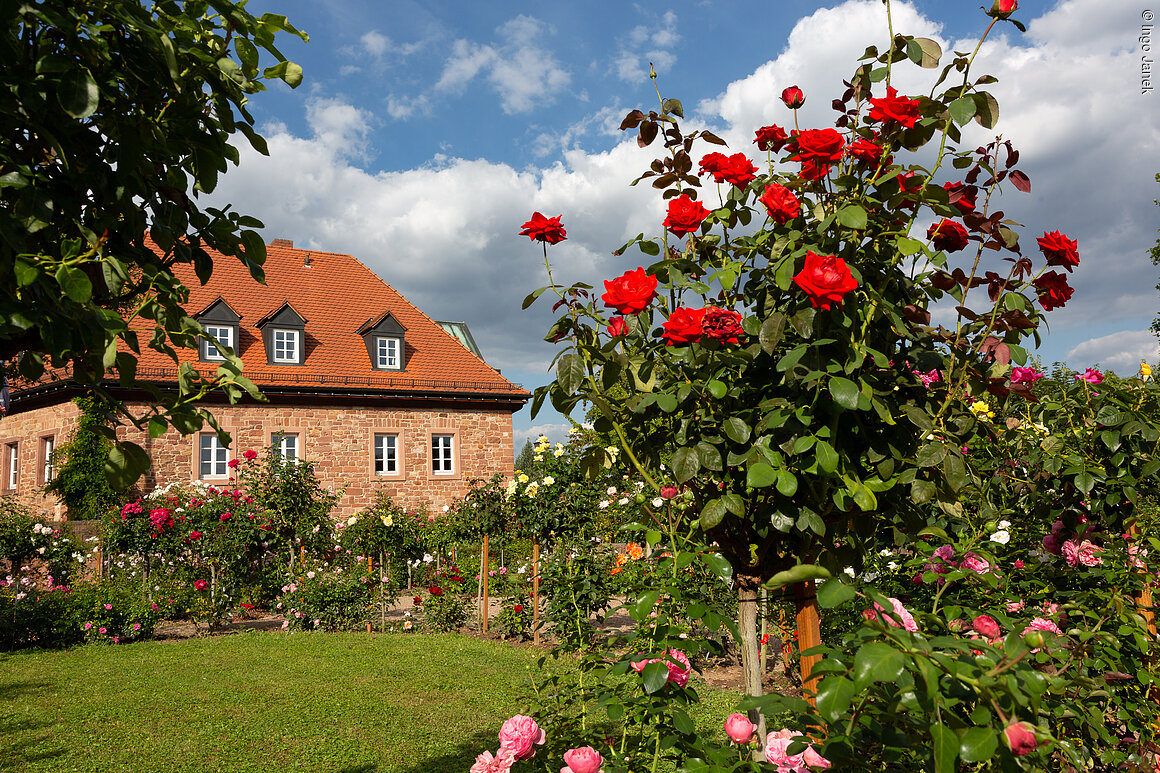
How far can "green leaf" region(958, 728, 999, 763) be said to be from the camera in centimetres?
102

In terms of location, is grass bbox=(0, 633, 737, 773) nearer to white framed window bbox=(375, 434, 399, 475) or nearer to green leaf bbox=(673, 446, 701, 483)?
green leaf bbox=(673, 446, 701, 483)

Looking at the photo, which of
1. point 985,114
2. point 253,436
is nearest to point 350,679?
point 985,114

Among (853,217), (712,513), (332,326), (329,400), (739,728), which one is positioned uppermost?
(332,326)

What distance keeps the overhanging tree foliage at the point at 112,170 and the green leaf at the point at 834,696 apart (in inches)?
49.8

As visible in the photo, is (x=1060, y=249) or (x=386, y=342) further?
(x=386, y=342)

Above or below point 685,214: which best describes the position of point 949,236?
below

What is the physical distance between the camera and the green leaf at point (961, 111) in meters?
1.74

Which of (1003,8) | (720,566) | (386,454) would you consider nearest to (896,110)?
(1003,8)

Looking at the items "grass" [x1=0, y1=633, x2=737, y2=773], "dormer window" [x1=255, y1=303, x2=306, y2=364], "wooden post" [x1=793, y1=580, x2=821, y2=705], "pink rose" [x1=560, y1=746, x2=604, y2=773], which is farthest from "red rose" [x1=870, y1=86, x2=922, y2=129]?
"dormer window" [x1=255, y1=303, x2=306, y2=364]

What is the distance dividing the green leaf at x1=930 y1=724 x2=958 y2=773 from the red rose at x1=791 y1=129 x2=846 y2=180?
130 centimetres

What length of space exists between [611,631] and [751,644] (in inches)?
113

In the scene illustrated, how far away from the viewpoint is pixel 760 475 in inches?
64.3

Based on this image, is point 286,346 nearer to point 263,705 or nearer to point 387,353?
point 387,353

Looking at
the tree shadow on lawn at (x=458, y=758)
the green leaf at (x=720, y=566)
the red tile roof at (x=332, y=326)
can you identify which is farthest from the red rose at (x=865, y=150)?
the red tile roof at (x=332, y=326)
